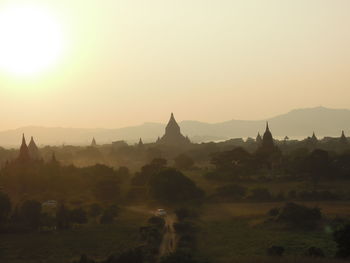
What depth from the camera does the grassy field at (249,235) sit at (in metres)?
30.3

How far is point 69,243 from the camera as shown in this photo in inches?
1336

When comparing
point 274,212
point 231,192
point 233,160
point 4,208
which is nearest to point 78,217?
point 4,208

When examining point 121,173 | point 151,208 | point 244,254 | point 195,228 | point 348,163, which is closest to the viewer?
point 244,254

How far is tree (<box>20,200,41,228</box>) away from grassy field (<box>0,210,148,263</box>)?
1.49 meters

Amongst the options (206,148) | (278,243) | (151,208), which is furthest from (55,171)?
(206,148)

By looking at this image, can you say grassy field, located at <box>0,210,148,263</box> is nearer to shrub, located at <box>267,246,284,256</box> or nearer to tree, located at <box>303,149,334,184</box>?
shrub, located at <box>267,246,284,256</box>

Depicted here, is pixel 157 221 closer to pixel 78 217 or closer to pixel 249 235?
pixel 78 217

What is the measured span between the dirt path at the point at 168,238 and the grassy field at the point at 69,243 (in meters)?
1.92

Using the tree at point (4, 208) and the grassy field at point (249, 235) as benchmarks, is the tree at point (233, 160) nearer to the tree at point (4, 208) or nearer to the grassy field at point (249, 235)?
the grassy field at point (249, 235)

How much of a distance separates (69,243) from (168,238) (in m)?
6.94

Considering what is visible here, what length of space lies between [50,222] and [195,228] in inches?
457

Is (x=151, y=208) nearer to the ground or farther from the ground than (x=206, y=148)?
nearer to the ground

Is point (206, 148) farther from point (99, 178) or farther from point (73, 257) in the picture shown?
point (73, 257)

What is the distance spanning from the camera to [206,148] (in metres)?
101
